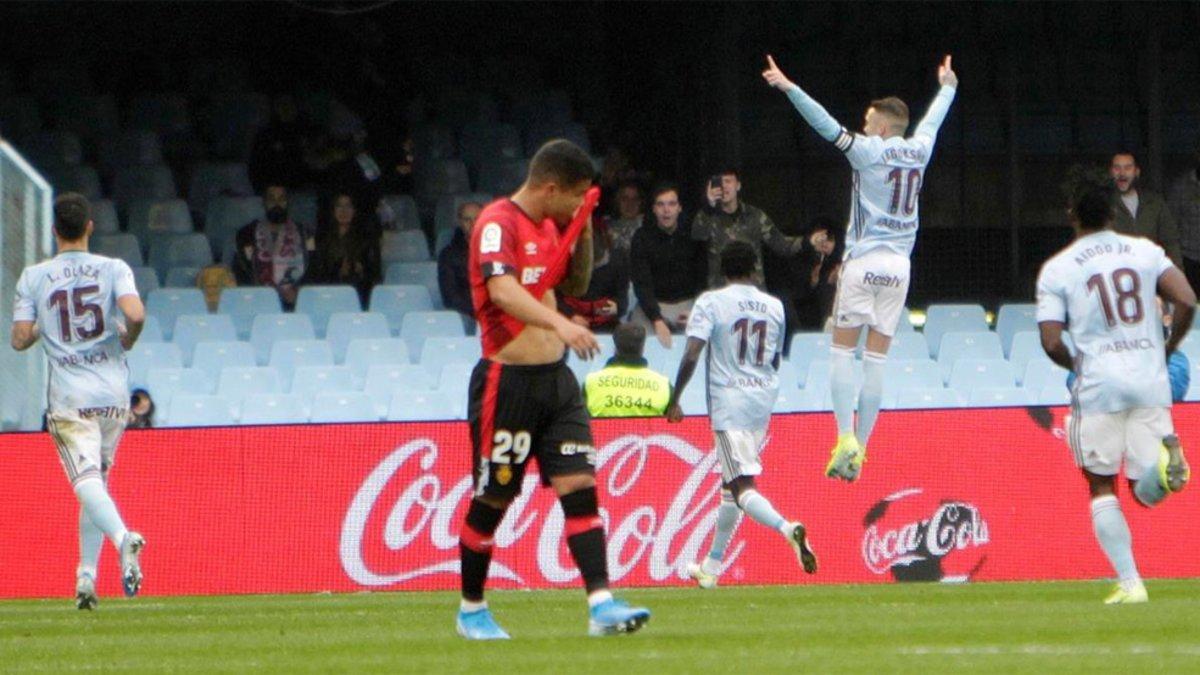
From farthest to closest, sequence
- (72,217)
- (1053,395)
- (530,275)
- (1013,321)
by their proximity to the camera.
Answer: (1013,321)
(1053,395)
(72,217)
(530,275)

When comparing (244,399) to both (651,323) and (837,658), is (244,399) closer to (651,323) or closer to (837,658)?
(651,323)

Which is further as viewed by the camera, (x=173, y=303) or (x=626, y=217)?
(x=626, y=217)

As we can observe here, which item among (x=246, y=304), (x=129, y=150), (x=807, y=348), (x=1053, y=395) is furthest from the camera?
(x=129, y=150)

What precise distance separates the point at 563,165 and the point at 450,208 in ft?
39.5

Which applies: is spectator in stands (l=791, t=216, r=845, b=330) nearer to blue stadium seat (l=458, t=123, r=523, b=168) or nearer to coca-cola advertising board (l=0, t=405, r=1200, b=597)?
blue stadium seat (l=458, t=123, r=523, b=168)

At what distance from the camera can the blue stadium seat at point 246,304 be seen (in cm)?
1977

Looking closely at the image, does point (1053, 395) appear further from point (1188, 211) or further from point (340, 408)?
point (340, 408)

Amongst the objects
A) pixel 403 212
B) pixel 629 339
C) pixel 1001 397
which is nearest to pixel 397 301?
pixel 403 212

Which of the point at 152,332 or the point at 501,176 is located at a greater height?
the point at 501,176

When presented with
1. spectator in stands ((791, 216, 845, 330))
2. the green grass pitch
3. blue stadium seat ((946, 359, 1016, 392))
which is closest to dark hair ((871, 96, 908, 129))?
the green grass pitch

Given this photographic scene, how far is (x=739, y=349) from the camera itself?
47.4 feet

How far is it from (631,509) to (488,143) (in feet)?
23.1

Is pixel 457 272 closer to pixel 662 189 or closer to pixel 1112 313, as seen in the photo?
pixel 662 189

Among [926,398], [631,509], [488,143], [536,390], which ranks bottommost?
[631,509]
